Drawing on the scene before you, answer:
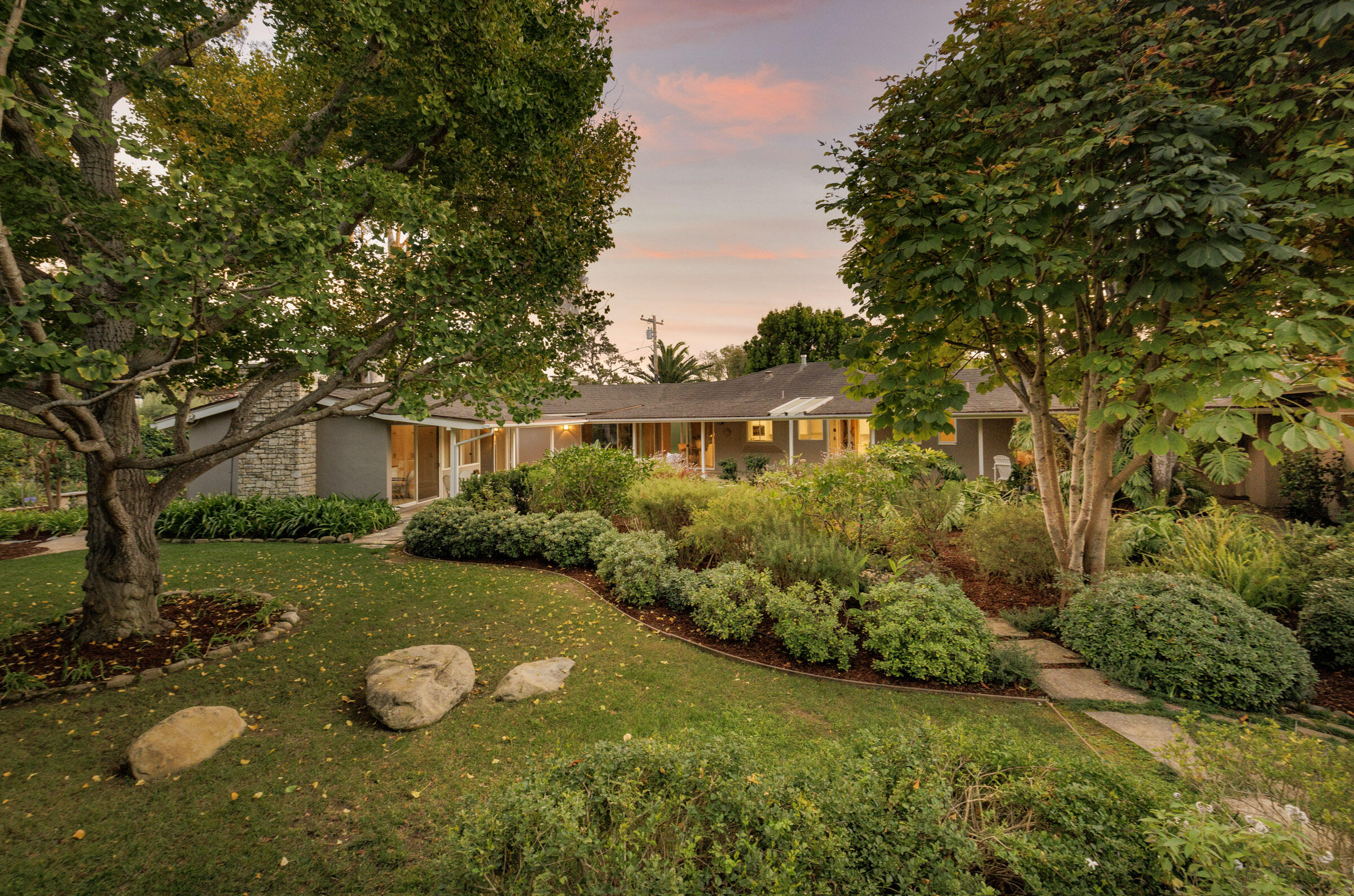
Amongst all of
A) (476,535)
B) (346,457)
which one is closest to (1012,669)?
(476,535)

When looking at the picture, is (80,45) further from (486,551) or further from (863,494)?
(863,494)

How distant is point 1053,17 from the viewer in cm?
387

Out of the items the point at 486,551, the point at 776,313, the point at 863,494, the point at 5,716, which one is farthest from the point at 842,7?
the point at 776,313

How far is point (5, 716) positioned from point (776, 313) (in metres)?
30.6

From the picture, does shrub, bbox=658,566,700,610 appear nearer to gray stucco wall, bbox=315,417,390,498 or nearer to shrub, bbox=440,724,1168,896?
shrub, bbox=440,724,1168,896

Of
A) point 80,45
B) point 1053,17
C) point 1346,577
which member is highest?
point 1053,17

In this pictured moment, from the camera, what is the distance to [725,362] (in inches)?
1720

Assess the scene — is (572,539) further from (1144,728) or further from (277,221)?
(1144,728)

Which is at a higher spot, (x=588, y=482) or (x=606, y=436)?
(x=606, y=436)

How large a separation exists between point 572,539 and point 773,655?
4122 mm

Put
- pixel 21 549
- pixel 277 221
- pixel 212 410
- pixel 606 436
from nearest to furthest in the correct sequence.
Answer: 1. pixel 277 221
2. pixel 21 549
3. pixel 212 410
4. pixel 606 436

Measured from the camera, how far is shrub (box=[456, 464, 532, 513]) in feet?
34.1

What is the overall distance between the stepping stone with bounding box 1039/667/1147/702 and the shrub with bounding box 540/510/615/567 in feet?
18.2

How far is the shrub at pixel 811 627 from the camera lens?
4629mm
